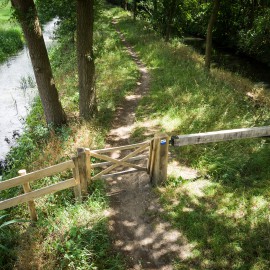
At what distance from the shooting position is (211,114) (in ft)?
31.0

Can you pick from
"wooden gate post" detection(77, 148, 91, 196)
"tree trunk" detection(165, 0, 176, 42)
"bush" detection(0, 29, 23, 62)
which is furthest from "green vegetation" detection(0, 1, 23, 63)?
"wooden gate post" detection(77, 148, 91, 196)

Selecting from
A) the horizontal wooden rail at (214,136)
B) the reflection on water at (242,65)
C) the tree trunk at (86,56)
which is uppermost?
the tree trunk at (86,56)

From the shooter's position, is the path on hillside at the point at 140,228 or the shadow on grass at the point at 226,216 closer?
the shadow on grass at the point at 226,216

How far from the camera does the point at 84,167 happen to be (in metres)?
5.91

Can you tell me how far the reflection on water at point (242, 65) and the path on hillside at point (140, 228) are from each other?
14254 millimetres

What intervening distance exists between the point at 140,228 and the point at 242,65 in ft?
66.4

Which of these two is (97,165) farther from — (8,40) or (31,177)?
(8,40)

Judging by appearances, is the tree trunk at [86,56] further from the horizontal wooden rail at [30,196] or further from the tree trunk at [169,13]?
the tree trunk at [169,13]

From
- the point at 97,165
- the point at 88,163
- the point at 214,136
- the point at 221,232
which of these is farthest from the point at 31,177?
the point at 214,136

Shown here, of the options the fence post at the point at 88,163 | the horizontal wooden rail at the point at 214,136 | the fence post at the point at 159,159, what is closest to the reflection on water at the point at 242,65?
the horizontal wooden rail at the point at 214,136

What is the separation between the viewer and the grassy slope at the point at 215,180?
16.9 feet

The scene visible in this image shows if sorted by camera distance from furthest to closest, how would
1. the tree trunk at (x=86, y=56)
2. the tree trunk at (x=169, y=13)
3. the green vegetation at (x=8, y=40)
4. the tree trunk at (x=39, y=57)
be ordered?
the green vegetation at (x=8, y=40), the tree trunk at (x=169, y=13), the tree trunk at (x=86, y=56), the tree trunk at (x=39, y=57)

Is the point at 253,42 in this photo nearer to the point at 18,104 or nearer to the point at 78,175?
the point at 18,104

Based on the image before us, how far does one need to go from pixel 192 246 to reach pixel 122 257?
4.55 feet
